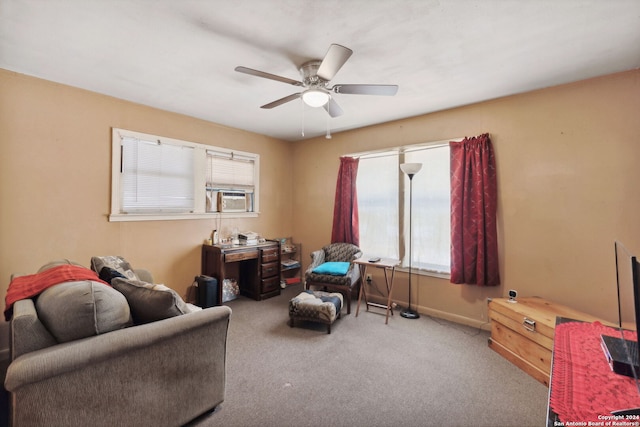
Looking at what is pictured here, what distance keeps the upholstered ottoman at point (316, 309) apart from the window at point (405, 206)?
129 centimetres

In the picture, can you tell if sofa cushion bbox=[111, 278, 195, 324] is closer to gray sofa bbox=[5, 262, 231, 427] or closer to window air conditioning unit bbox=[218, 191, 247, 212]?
gray sofa bbox=[5, 262, 231, 427]

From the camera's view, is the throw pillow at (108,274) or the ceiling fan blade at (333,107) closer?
the throw pillow at (108,274)

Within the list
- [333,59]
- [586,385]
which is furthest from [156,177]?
[586,385]

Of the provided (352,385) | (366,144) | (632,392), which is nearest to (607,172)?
(632,392)

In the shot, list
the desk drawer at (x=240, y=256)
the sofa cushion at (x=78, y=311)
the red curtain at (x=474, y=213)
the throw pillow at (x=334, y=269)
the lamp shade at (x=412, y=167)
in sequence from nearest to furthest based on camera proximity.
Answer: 1. the sofa cushion at (x=78, y=311)
2. the red curtain at (x=474, y=213)
3. the lamp shade at (x=412, y=167)
4. the throw pillow at (x=334, y=269)
5. the desk drawer at (x=240, y=256)

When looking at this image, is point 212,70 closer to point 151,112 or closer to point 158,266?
point 151,112

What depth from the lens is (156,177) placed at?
10.9 ft

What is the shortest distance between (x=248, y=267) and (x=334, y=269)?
146cm

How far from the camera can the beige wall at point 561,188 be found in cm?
232

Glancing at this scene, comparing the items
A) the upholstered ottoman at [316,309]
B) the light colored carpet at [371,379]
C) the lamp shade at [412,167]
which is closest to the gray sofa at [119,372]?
the light colored carpet at [371,379]

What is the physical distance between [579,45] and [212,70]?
119 inches

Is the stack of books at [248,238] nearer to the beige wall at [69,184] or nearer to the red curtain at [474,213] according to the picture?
the beige wall at [69,184]

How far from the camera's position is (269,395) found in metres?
1.88

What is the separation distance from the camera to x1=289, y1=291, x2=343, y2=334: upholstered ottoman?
9.17ft
